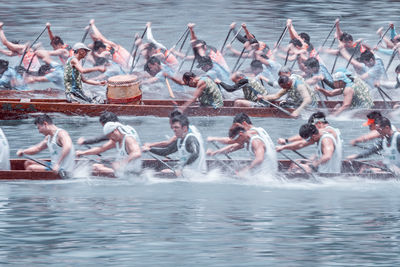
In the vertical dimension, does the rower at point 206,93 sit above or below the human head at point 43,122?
below

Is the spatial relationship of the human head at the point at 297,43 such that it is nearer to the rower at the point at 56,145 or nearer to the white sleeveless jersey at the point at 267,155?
the white sleeveless jersey at the point at 267,155

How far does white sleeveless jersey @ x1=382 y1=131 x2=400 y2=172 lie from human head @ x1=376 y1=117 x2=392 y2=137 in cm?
9

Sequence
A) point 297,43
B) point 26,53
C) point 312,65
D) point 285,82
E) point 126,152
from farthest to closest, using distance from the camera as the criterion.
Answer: point 26,53, point 297,43, point 312,65, point 285,82, point 126,152

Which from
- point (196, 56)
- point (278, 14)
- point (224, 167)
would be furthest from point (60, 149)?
point (278, 14)

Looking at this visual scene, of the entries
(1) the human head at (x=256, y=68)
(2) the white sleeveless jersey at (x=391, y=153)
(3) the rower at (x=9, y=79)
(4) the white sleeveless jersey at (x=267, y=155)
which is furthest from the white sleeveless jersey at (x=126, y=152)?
(3) the rower at (x=9, y=79)

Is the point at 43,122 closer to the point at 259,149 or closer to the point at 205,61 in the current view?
the point at 259,149

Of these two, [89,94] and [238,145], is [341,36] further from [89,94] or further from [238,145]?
[238,145]

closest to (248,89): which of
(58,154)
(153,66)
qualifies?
(153,66)

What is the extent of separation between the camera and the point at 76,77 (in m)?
24.4

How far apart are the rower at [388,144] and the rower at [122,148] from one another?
3.45 meters

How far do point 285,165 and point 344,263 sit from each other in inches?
177

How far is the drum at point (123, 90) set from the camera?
24156 millimetres

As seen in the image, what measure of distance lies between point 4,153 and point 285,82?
245 inches

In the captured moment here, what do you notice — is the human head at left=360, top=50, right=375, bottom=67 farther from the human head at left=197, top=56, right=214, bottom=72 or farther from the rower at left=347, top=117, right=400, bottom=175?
the rower at left=347, top=117, right=400, bottom=175
